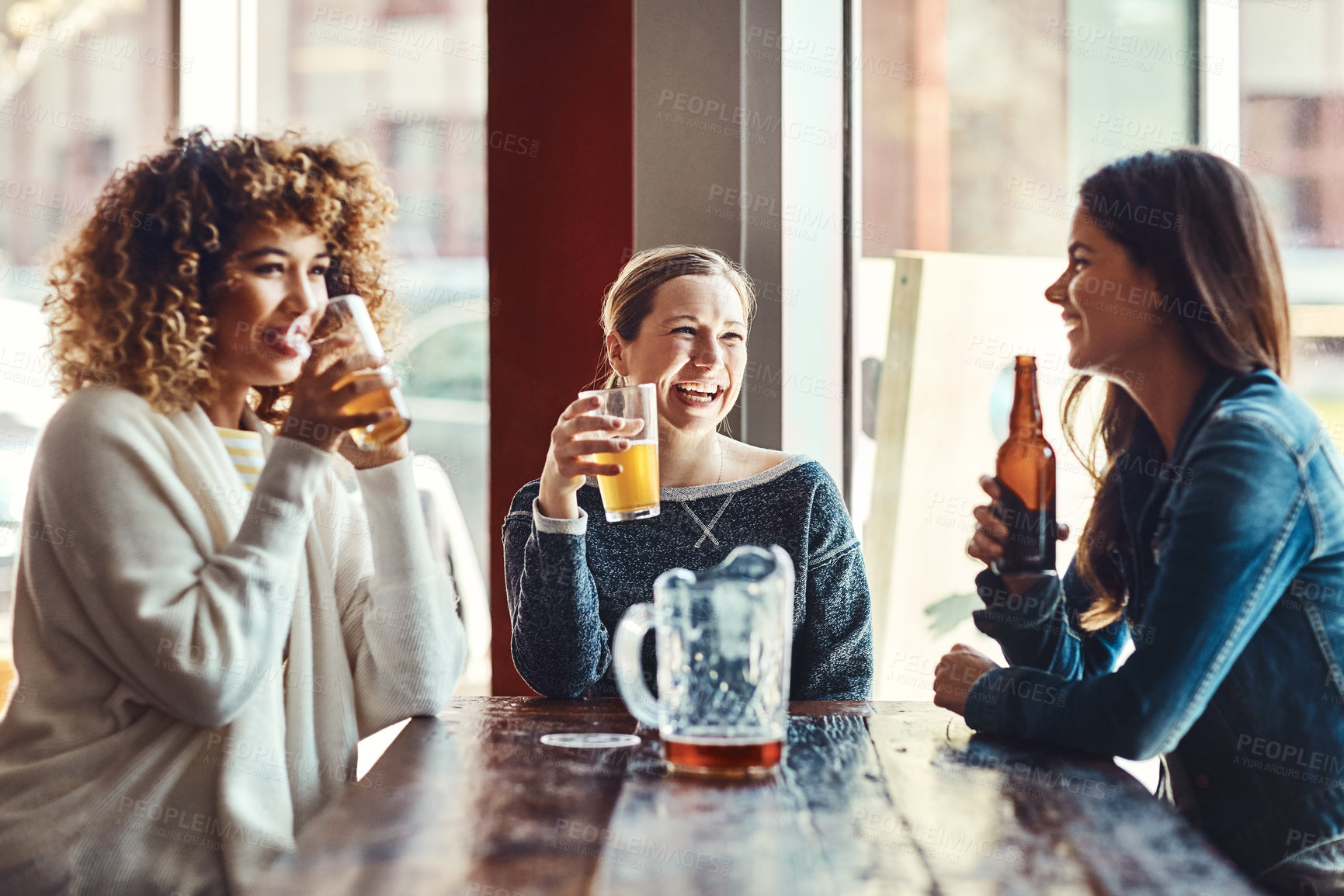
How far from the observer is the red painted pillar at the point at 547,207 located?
2121 millimetres

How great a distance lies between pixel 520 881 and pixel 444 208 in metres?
2.27

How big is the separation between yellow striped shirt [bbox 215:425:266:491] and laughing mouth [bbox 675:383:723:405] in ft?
2.07

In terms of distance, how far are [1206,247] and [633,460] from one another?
29.3 inches

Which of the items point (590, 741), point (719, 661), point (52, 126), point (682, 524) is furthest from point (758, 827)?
point (52, 126)

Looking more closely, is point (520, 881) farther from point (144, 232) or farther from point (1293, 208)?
point (1293, 208)

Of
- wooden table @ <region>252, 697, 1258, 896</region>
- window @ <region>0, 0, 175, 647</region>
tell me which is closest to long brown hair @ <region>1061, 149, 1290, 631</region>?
wooden table @ <region>252, 697, 1258, 896</region>

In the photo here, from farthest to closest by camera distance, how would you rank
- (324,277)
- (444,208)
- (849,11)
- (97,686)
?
1. (444,208)
2. (849,11)
3. (324,277)
4. (97,686)

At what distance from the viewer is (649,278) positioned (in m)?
1.81

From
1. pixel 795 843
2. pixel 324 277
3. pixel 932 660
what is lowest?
pixel 932 660

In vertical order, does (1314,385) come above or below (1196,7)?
below

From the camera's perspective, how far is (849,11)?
2277mm

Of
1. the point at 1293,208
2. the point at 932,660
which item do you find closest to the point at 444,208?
the point at 932,660

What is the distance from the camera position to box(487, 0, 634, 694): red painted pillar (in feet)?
6.96

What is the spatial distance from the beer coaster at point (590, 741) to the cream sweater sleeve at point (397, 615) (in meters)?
0.24
